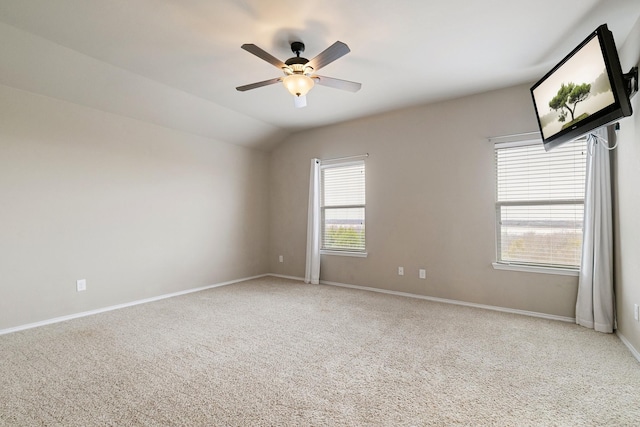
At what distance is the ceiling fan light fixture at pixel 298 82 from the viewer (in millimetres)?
2625

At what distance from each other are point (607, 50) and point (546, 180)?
5.66 ft

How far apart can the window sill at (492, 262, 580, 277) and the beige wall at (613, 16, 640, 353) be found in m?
0.38

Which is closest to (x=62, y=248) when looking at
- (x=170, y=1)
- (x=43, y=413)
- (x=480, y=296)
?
(x=43, y=413)

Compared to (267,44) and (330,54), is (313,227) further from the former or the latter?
(330,54)

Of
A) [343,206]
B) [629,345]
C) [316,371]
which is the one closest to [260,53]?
[316,371]

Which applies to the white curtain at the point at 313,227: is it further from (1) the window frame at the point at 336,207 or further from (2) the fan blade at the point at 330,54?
(2) the fan blade at the point at 330,54

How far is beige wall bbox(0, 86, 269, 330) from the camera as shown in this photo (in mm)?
3072

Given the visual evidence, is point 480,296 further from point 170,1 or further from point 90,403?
point 170,1

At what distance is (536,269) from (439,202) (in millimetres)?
1313

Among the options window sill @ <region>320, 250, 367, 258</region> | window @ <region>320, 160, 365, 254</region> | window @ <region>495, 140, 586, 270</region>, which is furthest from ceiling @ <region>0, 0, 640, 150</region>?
window sill @ <region>320, 250, 367, 258</region>

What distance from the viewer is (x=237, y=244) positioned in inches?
211

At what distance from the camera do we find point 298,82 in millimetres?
2637

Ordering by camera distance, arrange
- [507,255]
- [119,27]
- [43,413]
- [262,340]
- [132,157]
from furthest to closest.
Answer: [132,157] < [507,255] < [262,340] < [119,27] < [43,413]

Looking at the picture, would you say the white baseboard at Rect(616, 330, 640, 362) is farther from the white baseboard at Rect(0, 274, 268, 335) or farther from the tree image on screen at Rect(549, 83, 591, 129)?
the white baseboard at Rect(0, 274, 268, 335)
